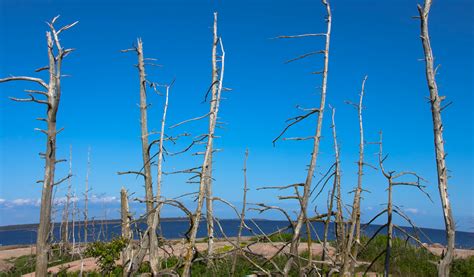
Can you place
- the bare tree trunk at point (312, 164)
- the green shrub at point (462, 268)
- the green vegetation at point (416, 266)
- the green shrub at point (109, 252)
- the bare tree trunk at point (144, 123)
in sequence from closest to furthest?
the bare tree trunk at point (312, 164), the green shrub at point (109, 252), the bare tree trunk at point (144, 123), the green shrub at point (462, 268), the green vegetation at point (416, 266)

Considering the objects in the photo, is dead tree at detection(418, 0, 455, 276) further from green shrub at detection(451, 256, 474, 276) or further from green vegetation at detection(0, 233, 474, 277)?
green shrub at detection(451, 256, 474, 276)

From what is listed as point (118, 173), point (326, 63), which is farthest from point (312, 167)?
point (118, 173)

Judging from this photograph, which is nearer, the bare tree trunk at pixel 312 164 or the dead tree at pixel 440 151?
the bare tree trunk at pixel 312 164

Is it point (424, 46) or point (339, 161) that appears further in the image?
point (424, 46)

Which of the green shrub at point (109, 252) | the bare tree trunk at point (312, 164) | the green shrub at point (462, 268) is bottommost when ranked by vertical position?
the green shrub at point (462, 268)

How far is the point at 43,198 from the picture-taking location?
8891 millimetres

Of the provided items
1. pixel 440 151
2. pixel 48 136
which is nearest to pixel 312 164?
pixel 440 151

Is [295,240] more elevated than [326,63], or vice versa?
[326,63]

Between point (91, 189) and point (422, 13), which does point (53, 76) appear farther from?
point (91, 189)

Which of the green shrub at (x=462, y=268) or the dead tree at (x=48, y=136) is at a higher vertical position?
the dead tree at (x=48, y=136)

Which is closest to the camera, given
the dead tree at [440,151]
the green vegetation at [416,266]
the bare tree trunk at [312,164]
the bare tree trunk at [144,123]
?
the bare tree trunk at [312,164]

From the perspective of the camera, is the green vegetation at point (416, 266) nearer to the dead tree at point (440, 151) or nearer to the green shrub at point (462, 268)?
the green shrub at point (462, 268)

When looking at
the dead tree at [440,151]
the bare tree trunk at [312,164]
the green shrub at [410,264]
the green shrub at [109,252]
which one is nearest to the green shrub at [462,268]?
the green shrub at [410,264]

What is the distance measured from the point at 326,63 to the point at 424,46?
1.67 m
